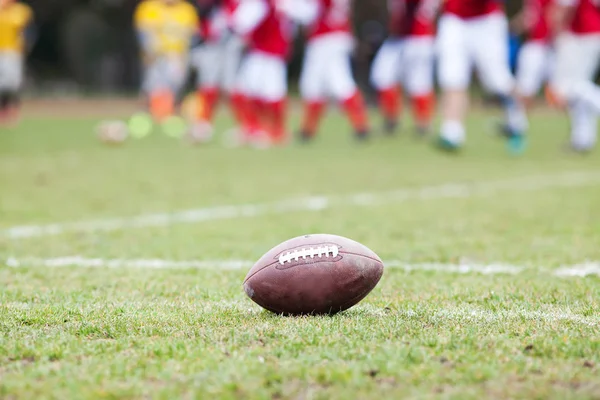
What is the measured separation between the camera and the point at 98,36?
33.8 metres

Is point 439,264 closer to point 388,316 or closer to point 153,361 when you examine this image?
point 388,316

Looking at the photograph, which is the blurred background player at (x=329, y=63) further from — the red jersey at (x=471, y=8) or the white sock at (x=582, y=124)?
the white sock at (x=582, y=124)

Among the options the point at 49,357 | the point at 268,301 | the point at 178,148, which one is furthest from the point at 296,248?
the point at 178,148

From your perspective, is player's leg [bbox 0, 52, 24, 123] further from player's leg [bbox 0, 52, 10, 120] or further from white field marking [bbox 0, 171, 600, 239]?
white field marking [bbox 0, 171, 600, 239]

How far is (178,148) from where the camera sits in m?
12.5

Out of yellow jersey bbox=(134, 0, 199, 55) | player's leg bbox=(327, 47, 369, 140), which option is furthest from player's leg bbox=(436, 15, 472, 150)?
yellow jersey bbox=(134, 0, 199, 55)

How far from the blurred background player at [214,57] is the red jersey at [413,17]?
233cm

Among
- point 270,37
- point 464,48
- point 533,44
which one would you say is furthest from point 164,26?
point 464,48

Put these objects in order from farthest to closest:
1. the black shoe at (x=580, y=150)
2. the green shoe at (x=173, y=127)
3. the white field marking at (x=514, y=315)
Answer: the green shoe at (x=173, y=127), the black shoe at (x=580, y=150), the white field marking at (x=514, y=315)

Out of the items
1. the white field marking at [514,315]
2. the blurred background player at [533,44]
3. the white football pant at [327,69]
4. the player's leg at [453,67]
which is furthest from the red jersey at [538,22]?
the white field marking at [514,315]

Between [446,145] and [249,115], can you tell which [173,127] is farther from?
[446,145]

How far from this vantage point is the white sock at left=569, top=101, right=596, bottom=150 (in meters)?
10.7

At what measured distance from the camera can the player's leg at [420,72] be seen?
1362 centimetres

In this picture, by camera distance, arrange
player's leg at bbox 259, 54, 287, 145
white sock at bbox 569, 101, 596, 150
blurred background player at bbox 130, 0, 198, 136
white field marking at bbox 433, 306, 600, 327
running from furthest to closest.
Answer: blurred background player at bbox 130, 0, 198, 136
player's leg at bbox 259, 54, 287, 145
white sock at bbox 569, 101, 596, 150
white field marking at bbox 433, 306, 600, 327
